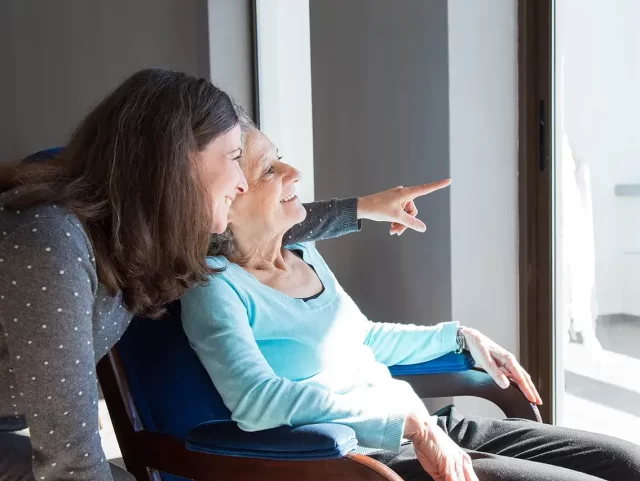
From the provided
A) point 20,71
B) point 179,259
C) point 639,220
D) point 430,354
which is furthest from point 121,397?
point 20,71

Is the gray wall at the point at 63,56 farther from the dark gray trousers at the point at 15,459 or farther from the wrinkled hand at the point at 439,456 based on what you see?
the wrinkled hand at the point at 439,456

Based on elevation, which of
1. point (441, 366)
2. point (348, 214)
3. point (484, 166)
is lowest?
point (441, 366)

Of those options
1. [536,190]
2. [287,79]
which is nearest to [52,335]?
[536,190]

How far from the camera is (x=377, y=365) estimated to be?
5.93 feet

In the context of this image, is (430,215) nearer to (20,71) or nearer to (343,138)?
(343,138)

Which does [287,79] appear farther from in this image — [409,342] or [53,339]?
[53,339]

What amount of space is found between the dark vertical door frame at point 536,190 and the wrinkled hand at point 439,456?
3.05 ft

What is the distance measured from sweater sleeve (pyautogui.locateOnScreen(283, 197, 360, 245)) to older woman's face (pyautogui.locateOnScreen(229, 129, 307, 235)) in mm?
147

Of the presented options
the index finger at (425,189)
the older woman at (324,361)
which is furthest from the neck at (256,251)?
the index finger at (425,189)

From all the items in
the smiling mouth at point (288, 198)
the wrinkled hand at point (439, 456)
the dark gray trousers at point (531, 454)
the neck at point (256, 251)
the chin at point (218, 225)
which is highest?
the smiling mouth at point (288, 198)

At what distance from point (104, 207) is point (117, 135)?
0.14 meters

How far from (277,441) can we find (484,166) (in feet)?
3.79

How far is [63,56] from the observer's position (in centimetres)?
396

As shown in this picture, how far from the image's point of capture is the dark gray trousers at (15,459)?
126 cm
